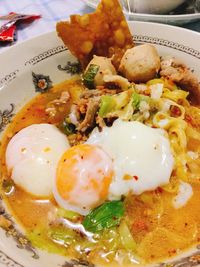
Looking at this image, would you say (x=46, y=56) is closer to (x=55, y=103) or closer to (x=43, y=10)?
(x=55, y=103)

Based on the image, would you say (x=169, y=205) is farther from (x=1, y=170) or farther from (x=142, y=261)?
Result: (x=1, y=170)

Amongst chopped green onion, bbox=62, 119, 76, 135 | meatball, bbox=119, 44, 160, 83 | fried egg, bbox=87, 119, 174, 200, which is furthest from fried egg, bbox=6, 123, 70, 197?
meatball, bbox=119, 44, 160, 83

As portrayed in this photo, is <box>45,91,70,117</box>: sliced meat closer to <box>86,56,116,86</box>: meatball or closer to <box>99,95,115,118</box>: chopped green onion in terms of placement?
<box>86,56,116,86</box>: meatball

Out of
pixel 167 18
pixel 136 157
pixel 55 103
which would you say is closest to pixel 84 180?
pixel 136 157

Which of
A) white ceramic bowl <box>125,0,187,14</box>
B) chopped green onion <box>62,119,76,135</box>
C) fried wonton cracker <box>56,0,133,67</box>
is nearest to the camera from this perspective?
chopped green onion <box>62,119,76,135</box>

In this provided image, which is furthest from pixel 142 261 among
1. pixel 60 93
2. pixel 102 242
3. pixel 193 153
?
pixel 60 93
